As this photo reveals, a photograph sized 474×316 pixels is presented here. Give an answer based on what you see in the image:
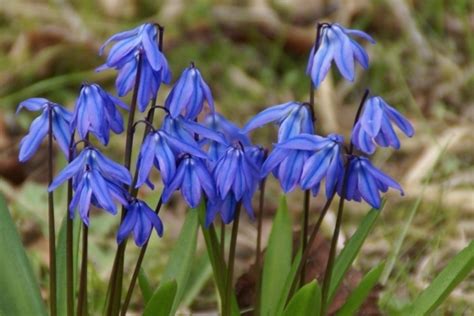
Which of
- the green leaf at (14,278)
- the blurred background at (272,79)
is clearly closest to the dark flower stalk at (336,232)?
the green leaf at (14,278)

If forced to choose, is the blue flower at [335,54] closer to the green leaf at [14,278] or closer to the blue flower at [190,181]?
the blue flower at [190,181]

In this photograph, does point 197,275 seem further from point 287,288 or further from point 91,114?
point 91,114

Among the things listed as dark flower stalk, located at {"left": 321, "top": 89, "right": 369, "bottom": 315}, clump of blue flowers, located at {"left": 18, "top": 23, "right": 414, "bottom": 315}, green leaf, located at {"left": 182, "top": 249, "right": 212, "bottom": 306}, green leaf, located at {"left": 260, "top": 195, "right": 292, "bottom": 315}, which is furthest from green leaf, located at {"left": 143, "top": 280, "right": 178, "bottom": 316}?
green leaf, located at {"left": 182, "top": 249, "right": 212, "bottom": 306}

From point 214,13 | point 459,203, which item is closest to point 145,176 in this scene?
point 459,203

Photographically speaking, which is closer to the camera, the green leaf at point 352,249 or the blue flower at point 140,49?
the blue flower at point 140,49

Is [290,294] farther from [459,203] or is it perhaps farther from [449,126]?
[449,126]
